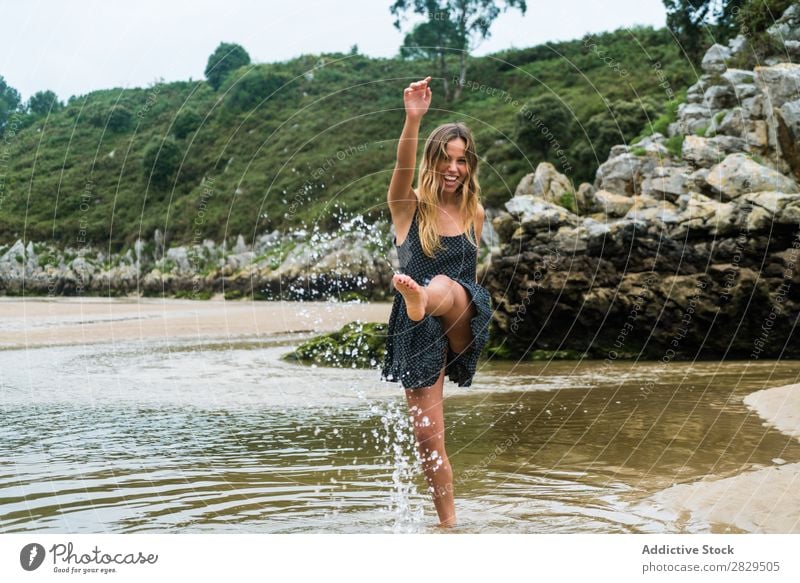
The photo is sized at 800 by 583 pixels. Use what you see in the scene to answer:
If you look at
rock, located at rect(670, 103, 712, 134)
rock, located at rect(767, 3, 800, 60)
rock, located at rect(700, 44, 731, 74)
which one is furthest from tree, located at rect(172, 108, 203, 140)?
rock, located at rect(767, 3, 800, 60)

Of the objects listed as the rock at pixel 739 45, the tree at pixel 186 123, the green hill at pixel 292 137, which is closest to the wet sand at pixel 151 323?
the green hill at pixel 292 137

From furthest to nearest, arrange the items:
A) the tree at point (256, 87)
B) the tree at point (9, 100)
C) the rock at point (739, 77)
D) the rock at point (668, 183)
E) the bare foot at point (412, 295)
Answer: the tree at point (256, 87) < the rock at point (739, 77) < the rock at point (668, 183) < the tree at point (9, 100) < the bare foot at point (412, 295)

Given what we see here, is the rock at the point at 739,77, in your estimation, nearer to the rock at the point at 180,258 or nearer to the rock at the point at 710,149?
the rock at the point at 710,149

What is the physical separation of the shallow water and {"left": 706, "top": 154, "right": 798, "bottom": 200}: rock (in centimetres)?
325

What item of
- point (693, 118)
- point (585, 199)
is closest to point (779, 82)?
point (693, 118)

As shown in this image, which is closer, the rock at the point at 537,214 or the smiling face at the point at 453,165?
the smiling face at the point at 453,165

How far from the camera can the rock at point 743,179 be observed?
1430 cm

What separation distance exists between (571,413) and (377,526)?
178 inches

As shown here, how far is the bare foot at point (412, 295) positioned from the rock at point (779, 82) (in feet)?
46.1

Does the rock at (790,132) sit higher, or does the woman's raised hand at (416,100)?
the rock at (790,132)

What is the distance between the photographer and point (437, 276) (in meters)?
3.98

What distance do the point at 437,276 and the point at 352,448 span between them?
344cm

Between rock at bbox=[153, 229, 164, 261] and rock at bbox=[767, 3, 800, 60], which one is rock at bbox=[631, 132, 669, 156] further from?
rock at bbox=[153, 229, 164, 261]

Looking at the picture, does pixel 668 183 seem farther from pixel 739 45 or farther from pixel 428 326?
pixel 428 326
